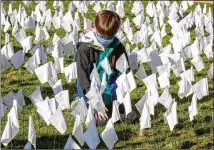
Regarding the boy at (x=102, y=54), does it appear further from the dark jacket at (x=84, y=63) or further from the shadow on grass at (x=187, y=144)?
the shadow on grass at (x=187, y=144)

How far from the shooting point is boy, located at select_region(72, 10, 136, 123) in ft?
15.6

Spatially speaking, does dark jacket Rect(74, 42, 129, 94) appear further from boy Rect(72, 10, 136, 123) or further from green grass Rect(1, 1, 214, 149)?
green grass Rect(1, 1, 214, 149)

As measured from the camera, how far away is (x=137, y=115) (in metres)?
5.09

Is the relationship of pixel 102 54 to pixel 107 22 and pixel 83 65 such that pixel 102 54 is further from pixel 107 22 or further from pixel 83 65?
pixel 107 22

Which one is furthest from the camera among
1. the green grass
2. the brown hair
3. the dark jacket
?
the dark jacket

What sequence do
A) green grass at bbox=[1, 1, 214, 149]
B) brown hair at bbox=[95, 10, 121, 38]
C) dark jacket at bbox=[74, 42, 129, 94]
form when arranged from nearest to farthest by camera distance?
1. green grass at bbox=[1, 1, 214, 149]
2. brown hair at bbox=[95, 10, 121, 38]
3. dark jacket at bbox=[74, 42, 129, 94]

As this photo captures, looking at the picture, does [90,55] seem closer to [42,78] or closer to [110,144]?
[42,78]

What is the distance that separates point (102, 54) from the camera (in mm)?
5051

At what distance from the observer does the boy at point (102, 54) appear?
4.76m

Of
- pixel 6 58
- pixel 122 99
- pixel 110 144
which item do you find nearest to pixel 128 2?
pixel 6 58

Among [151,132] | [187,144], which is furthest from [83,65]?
Result: [187,144]

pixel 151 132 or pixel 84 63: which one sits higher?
pixel 84 63

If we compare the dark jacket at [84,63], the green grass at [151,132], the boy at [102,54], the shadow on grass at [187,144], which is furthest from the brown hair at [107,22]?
the shadow on grass at [187,144]

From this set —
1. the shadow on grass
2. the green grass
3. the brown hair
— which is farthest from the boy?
the shadow on grass
